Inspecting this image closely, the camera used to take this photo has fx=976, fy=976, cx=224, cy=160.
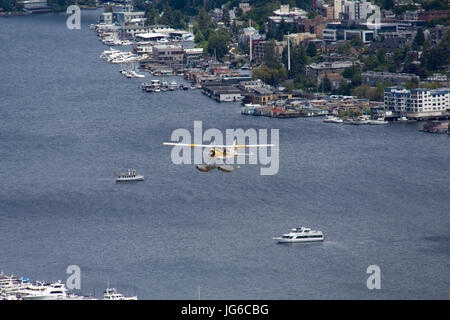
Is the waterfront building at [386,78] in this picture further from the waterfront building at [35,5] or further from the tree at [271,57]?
the waterfront building at [35,5]

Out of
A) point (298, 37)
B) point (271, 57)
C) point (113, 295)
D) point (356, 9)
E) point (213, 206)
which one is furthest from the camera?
point (356, 9)

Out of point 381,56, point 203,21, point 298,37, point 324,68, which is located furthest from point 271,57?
point 203,21

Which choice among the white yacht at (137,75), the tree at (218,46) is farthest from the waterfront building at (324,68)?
the white yacht at (137,75)

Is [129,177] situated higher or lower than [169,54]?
lower

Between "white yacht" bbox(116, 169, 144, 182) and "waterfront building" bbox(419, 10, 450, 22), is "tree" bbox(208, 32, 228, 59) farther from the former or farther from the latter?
"white yacht" bbox(116, 169, 144, 182)

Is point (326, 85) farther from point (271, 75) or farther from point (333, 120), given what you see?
point (333, 120)

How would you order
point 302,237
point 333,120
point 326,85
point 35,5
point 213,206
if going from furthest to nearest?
point 35,5 < point 326,85 < point 333,120 < point 213,206 < point 302,237

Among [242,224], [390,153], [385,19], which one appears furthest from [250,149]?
[385,19]
